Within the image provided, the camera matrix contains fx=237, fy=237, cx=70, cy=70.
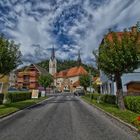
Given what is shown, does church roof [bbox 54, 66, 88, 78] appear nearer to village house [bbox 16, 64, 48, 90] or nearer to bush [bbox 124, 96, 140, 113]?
village house [bbox 16, 64, 48, 90]

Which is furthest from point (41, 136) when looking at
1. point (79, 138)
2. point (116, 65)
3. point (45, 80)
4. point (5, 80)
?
point (45, 80)

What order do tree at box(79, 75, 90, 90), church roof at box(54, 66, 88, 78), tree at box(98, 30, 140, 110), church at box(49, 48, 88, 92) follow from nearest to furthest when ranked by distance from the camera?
tree at box(98, 30, 140, 110)
tree at box(79, 75, 90, 90)
church roof at box(54, 66, 88, 78)
church at box(49, 48, 88, 92)

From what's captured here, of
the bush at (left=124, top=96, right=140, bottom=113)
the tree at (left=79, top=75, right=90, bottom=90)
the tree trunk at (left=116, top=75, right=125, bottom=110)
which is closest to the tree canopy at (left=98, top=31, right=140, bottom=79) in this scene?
the tree trunk at (left=116, top=75, right=125, bottom=110)

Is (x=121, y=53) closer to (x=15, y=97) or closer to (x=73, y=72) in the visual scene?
(x=15, y=97)

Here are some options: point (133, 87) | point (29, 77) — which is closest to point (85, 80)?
point (29, 77)

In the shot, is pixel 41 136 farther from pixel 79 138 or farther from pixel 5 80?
pixel 5 80

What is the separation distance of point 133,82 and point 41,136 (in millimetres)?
25825

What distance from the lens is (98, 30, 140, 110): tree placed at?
19.7 meters

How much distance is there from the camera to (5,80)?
43750 millimetres

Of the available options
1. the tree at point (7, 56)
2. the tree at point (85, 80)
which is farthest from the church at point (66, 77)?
the tree at point (7, 56)

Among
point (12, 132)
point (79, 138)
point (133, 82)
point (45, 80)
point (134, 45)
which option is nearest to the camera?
point (79, 138)

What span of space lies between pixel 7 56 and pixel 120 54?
10628 millimetres

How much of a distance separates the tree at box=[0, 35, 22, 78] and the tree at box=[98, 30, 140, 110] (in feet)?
27.8

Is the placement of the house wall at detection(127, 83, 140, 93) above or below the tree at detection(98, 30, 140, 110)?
below
